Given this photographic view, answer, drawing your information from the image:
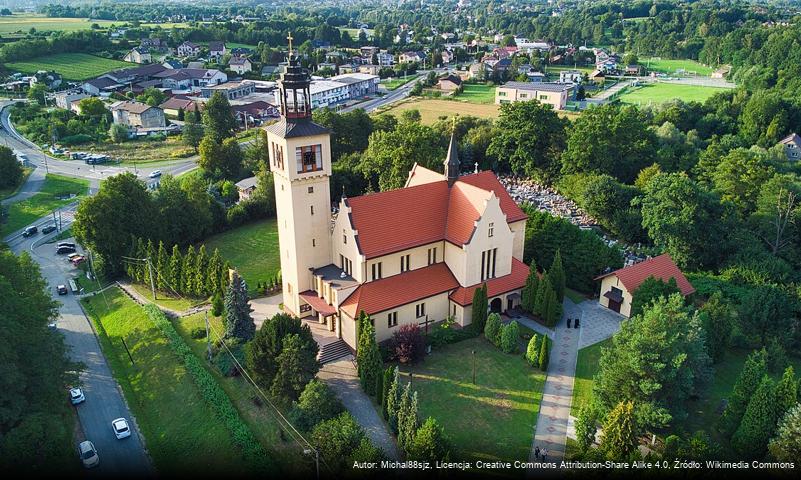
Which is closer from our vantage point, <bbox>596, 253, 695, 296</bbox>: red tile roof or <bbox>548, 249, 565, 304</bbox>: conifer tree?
<bbox>548, 249, 565, 304</bbox>: conifer tree

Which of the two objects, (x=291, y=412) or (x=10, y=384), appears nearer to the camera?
(x=10, y=384)

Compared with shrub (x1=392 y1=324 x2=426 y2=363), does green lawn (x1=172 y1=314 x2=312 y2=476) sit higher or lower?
lower

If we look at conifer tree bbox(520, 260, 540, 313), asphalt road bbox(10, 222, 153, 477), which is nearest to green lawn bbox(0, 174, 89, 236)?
asphalt road bbox(10, 222, 153, 477)

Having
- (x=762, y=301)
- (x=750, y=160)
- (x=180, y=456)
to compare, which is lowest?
(x=180, y=456)

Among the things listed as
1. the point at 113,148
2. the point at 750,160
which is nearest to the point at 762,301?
the point at 750,160

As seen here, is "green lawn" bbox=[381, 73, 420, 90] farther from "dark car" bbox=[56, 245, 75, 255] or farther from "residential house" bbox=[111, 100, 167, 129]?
"dark car" bbox=[56, 245, 75, 255]

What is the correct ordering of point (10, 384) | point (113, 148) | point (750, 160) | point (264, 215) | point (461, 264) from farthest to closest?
1. point (113, 148)
2. point (264, 215)
3. point (750, 160)
4. point (461, 264)
5. point (10, 384)

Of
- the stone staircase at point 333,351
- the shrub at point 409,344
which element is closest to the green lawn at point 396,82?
the stone staircase at point 333,351

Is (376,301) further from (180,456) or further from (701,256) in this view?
(701,256)
